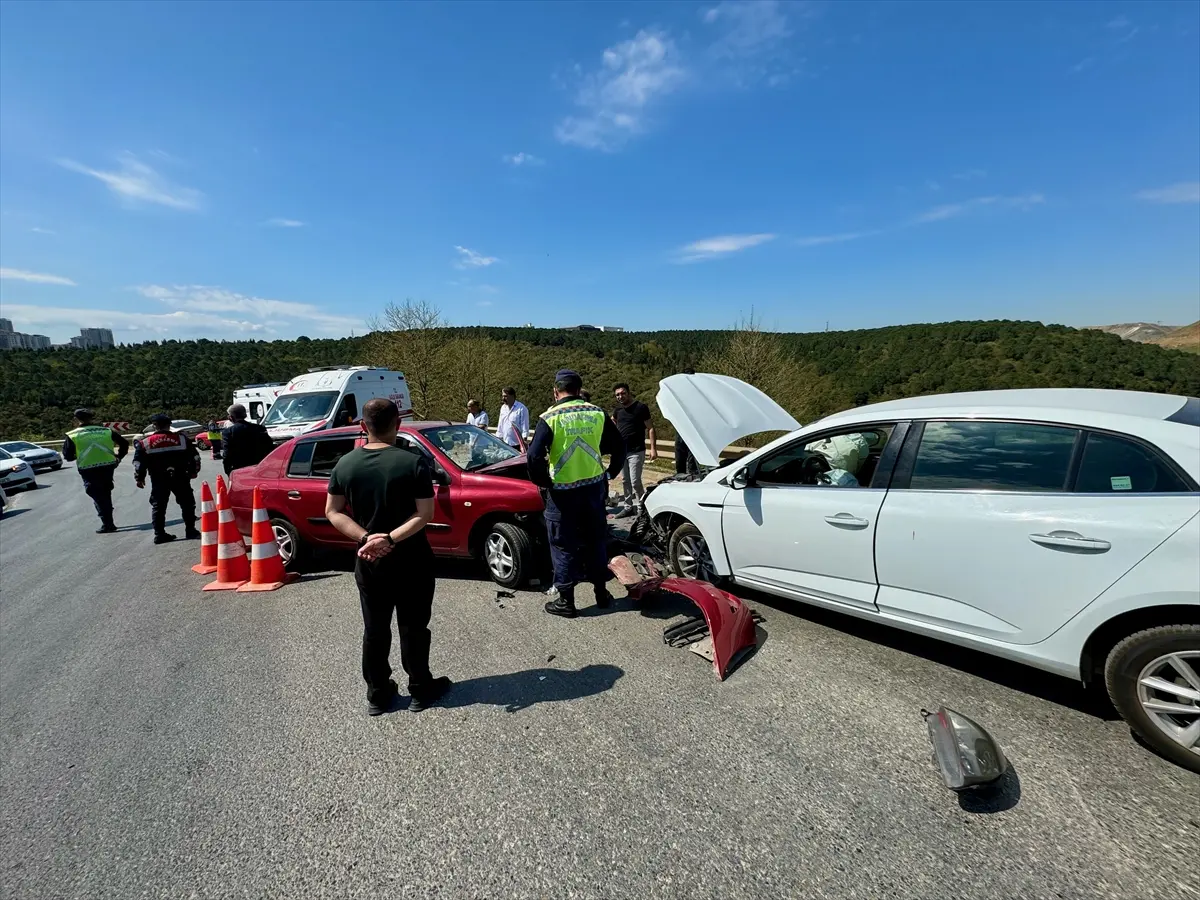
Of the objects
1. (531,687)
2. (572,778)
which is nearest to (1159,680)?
(572,778)

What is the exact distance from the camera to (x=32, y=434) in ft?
140

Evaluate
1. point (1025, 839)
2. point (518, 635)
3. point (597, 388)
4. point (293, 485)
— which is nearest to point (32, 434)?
point (597, 388)

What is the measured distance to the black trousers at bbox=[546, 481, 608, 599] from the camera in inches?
170

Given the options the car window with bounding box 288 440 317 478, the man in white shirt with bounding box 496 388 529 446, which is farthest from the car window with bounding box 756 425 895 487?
the man in white shirt with bounding box 496 388 529 446

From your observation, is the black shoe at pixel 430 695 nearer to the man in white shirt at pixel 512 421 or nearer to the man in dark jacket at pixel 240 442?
the man in dark jacket at pixel 240 442

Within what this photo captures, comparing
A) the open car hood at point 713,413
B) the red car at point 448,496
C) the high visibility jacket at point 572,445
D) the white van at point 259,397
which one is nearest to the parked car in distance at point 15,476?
the white van at point 259,397

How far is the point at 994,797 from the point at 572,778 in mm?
1797

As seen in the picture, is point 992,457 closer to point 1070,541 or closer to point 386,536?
point 1070,541

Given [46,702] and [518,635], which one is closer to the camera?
[46,702]

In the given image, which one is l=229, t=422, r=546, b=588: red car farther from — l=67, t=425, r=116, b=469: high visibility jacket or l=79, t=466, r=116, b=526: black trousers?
l=79, t=466, r=116, b=526: black trousers

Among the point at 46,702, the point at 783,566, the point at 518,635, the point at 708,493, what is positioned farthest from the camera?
the point at 708,493

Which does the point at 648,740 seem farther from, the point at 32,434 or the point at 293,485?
the point at 32,434

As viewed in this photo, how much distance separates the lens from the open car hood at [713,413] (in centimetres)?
507

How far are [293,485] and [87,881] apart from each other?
13.8ft
